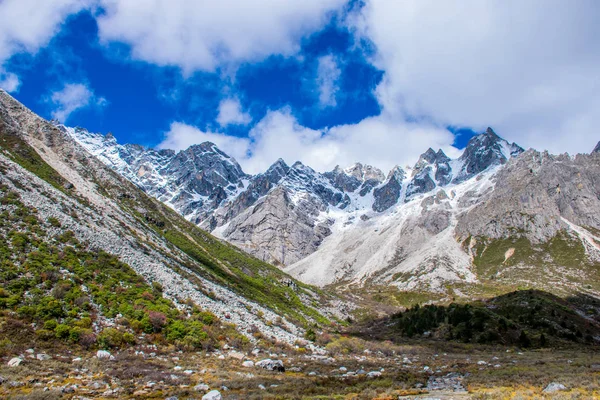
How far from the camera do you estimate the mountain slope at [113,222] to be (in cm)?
3716

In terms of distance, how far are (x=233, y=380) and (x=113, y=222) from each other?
135 ft

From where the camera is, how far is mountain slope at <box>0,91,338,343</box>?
3716cm

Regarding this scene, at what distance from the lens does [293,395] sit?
16.3m

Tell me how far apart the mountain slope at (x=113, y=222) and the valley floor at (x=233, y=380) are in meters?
10.7

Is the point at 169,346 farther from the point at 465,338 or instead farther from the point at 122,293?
the point at 465,338

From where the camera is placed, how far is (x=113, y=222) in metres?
51.0

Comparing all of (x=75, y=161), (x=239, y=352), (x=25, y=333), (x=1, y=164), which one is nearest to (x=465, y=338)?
(x=239, y=352)

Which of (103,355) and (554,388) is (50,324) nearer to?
(103,355)

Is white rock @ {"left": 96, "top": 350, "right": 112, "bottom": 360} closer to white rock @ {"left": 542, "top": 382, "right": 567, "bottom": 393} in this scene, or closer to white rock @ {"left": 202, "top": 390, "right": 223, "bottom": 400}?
white rock @ {"left": 202, "top": 390, "right": 223, "bottom": 400}

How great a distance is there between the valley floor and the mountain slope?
35.0 ft

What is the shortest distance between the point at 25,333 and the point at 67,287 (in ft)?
20.7

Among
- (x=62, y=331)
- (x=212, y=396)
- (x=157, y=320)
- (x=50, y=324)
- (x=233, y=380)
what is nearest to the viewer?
(x=212, y=396)

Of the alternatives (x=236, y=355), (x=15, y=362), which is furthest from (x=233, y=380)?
(x=15, y=362)

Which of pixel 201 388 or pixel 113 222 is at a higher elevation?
pixel 113 222
